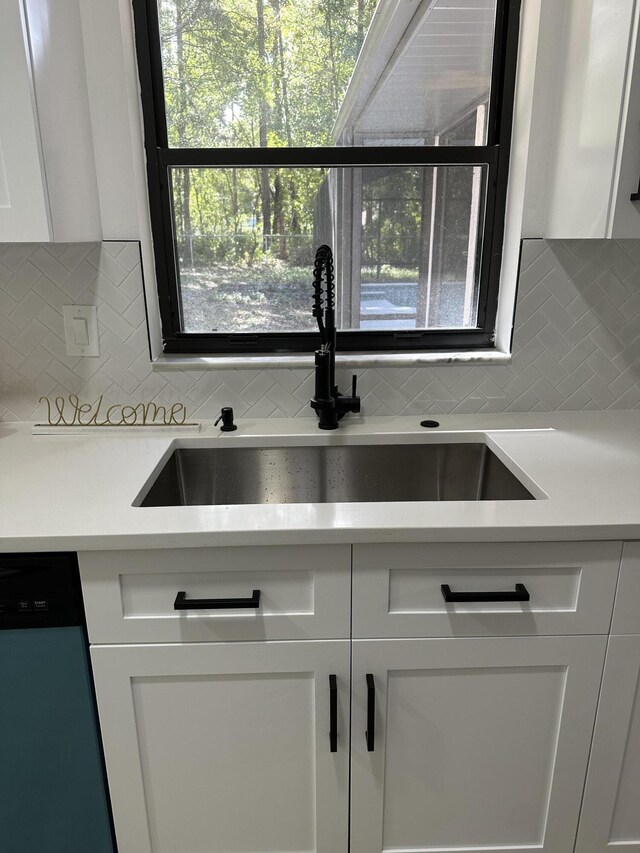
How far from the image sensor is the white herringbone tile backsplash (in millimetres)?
1521

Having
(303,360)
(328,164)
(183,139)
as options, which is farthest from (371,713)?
(183,139)

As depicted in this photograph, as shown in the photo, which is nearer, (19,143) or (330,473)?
(19,143)

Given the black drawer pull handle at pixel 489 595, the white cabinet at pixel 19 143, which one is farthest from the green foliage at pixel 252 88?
the black drawer pull handle at pixel 489 595

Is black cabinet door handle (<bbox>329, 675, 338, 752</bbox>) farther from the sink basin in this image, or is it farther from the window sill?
the window sill

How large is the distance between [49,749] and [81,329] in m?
0.98

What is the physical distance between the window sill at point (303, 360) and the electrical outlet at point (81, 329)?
0.56 ft

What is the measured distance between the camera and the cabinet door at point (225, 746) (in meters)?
→ 1.10

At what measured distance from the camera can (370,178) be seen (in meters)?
1.57

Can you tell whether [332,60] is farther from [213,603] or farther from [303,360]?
[213,603]

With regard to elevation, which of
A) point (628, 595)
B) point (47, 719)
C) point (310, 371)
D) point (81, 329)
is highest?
point (81, 329)

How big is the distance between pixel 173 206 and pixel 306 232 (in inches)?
14.3

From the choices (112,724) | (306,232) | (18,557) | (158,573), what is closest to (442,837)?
(112,724)

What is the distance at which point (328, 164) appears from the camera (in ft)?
5.00

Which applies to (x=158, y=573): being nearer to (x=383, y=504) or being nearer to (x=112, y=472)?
(x=112, y=472)
